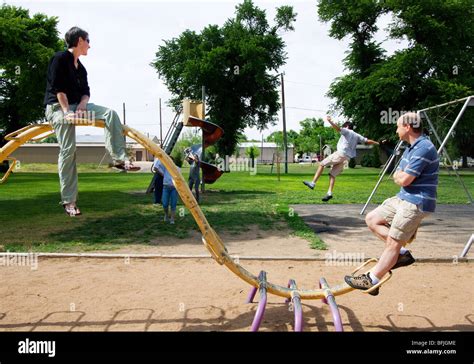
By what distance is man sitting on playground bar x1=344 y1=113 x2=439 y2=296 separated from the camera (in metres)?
3.83

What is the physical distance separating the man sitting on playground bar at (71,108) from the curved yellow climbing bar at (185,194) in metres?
0.11

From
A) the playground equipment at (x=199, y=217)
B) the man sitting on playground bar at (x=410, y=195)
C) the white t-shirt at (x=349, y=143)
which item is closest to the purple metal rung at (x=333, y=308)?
the playground equipment at (x=199, y=217)

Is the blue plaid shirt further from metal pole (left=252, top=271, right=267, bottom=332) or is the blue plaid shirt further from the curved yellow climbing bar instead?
metal pole (left=252, top=271, right=267, bottom=332)

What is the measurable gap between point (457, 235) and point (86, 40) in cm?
961

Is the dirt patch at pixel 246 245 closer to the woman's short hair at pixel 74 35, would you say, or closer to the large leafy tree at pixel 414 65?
the woman's short hair at pixel 74 35

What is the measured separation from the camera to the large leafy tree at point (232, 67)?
3897 centimetres

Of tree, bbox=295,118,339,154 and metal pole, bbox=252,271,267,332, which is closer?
metal pole, bbox=252,271,267,332

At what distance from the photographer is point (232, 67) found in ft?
130

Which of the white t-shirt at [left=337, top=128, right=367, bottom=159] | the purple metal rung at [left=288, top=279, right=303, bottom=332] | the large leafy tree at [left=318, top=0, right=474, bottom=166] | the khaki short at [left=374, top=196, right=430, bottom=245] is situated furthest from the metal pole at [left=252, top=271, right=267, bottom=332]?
the large leafy tree at [left=318, top=0, right=474, bottom=166]

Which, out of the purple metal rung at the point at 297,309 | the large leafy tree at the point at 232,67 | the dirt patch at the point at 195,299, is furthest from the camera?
the large leafy tree at the point at 232,67

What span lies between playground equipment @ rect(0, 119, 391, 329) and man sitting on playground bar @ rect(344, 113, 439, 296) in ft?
0.58

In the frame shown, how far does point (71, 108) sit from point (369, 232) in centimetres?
864

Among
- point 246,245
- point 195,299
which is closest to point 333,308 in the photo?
point 195,299

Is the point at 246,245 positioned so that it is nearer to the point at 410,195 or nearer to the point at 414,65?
the point at 410,195
